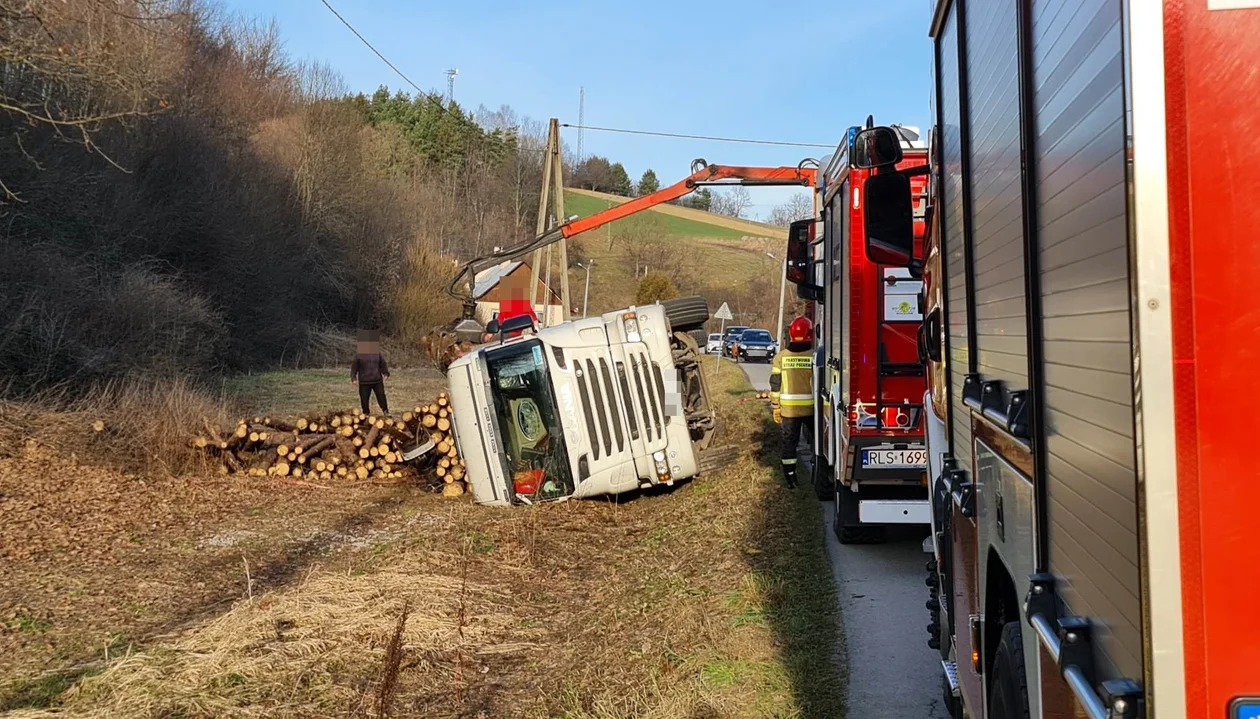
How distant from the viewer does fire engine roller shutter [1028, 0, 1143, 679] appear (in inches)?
65.7

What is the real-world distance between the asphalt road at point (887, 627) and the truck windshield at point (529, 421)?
2998mm

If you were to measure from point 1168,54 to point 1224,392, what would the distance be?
1.64 ft

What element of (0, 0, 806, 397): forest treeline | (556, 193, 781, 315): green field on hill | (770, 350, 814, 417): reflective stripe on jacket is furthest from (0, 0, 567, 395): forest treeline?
(556, 193, 781, 315): green field on hill

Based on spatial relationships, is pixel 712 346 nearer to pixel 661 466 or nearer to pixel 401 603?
pixel 661 466

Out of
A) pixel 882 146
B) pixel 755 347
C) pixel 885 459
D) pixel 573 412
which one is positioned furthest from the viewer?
pixel 755 347

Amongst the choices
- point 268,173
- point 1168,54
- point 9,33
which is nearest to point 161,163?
point 268,173

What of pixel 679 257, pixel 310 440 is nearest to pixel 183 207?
pixel 310 440

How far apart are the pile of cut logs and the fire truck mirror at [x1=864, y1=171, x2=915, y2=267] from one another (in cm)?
858

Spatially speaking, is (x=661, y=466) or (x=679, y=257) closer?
(x=661, y=466)

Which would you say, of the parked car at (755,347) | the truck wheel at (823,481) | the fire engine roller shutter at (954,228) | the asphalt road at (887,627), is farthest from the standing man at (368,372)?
the parked car at (755,347)

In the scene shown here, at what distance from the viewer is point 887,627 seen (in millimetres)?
6898

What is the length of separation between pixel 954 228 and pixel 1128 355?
8.09 ft

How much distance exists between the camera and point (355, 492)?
12.9 meters

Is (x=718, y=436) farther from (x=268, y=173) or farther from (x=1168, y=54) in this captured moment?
(x=268, y=173)
